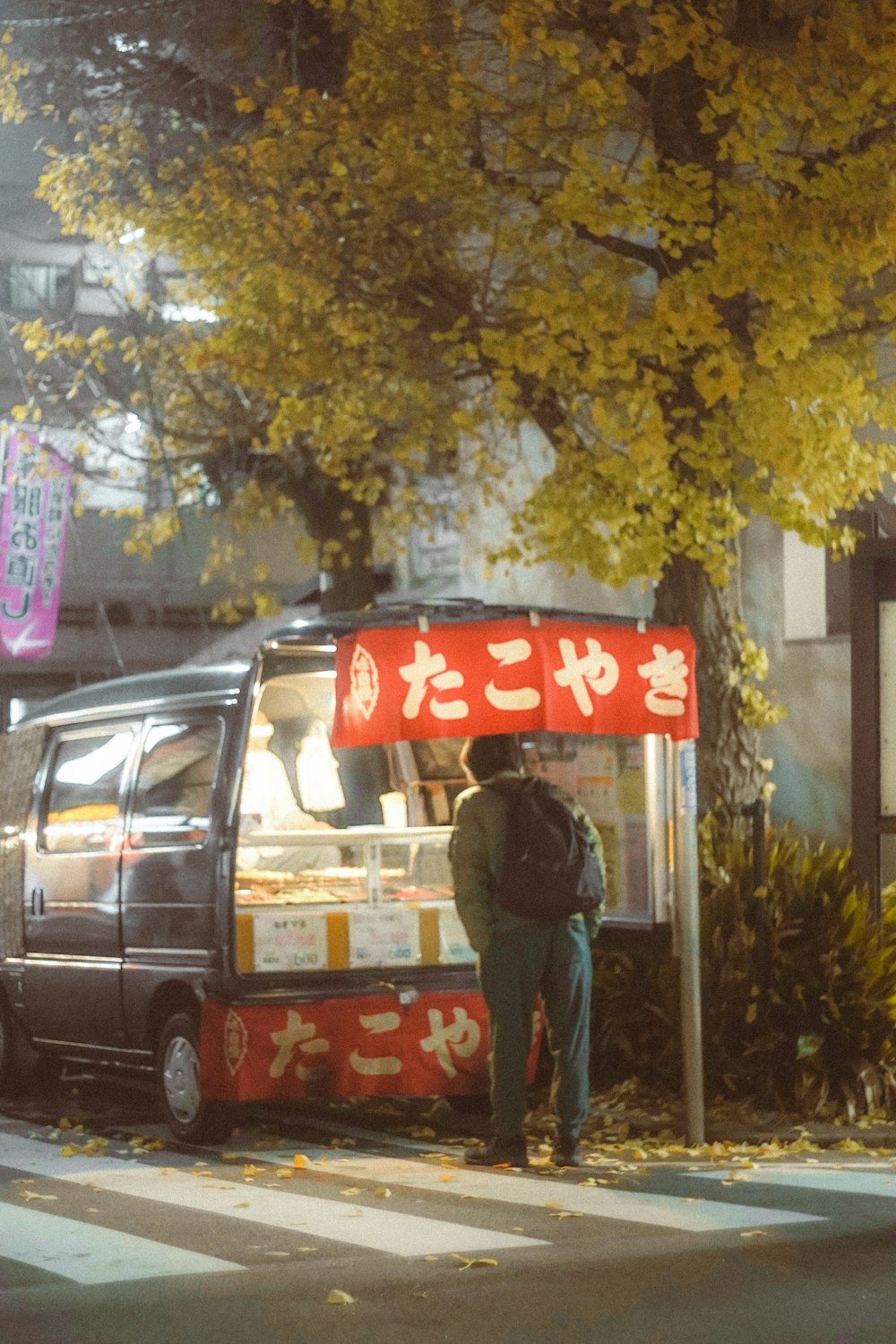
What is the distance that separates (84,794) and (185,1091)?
7.23 feet

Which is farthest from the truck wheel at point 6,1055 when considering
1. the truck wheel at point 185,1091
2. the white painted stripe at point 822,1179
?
the white painted stripe at point 822,1179

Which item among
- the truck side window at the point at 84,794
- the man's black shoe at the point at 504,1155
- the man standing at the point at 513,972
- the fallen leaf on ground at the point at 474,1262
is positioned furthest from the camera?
the truck side window at the point at 84,794

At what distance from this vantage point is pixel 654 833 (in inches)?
398

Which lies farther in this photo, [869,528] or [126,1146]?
[869,528]

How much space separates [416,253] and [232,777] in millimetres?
4366

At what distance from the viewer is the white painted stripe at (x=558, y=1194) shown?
7.30 m

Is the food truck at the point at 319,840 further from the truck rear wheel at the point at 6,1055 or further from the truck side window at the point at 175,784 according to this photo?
the truck rear wheel at the point at 6,1055

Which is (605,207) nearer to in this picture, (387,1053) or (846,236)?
(846,236)

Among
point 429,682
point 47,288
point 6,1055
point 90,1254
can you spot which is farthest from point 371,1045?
point 47,288

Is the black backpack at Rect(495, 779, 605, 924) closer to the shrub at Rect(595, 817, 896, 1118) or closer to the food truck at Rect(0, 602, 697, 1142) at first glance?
the food truck at Rect(0, 602, 697, 1142)

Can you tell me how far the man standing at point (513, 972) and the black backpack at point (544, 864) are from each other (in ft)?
0.19

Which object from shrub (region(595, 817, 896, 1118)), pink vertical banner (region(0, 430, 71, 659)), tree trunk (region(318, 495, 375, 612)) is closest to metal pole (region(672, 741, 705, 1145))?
shrub (region(595, 817, 896, 1118))

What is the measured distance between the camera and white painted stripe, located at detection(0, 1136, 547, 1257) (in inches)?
272

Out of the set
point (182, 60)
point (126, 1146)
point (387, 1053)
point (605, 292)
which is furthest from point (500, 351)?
point (182, 60)
